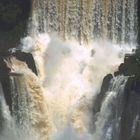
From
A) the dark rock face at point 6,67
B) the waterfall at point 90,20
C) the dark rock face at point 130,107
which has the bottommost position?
the dark rock face at point 130,107

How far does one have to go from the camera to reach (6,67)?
41.7m

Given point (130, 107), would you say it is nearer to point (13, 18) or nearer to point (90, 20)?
point (90, 20)

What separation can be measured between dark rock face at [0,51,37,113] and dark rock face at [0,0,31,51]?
73.1 inches

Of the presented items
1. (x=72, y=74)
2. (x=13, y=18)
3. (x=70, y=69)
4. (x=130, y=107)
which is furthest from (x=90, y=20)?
(x=130, y=107)

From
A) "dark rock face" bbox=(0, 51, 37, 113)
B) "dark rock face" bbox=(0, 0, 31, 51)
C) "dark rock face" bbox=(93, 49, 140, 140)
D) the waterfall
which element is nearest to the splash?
the waterfall

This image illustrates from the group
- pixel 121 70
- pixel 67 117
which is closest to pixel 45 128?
pixel 67 117

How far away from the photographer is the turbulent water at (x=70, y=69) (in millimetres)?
41250

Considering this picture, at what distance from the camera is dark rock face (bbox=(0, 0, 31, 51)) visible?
44472mm

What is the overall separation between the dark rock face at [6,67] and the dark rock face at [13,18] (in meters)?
1.86

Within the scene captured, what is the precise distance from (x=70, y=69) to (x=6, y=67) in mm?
2917

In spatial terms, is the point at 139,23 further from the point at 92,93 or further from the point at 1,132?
the point at 1,132

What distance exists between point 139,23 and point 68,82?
4079mm

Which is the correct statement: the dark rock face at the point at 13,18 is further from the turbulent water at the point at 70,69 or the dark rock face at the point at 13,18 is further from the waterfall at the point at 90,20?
the waterfall at the point at 90,20

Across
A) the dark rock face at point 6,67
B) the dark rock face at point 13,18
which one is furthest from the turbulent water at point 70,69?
the dark rock face at point 13,18
